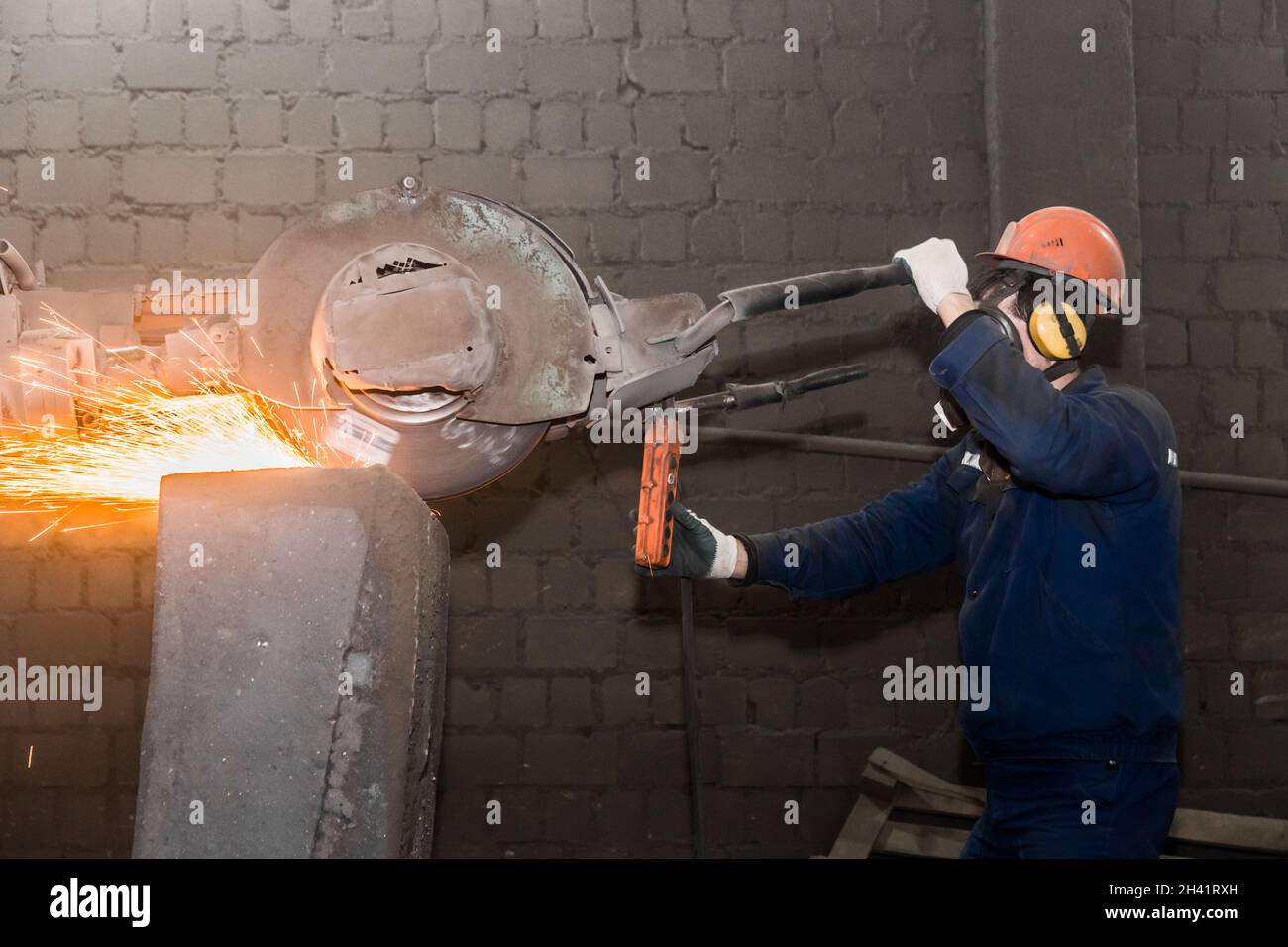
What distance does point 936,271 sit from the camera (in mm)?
2531

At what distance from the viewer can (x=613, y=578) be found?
13.3 ft

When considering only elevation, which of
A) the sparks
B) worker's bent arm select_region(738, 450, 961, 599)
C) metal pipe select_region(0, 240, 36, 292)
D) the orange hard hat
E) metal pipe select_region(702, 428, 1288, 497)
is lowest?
worker's bent arm select_region(738, 450, 961, 599)

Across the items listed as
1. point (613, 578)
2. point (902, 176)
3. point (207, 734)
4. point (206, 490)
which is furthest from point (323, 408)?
point (902, 176)

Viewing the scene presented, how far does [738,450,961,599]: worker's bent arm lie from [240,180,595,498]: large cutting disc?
879 mm

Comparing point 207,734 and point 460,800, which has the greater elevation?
point 207,734

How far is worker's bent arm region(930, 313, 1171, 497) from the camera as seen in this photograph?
2.35m

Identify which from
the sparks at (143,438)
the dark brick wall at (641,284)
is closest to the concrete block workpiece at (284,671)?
the sparks at (143,438)

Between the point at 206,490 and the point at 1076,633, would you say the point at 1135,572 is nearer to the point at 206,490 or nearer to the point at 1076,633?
the point at 1076,633

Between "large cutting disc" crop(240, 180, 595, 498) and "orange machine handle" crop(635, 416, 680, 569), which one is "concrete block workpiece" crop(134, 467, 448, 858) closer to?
"large cutting disc" crop(240, 180, 595, 498)

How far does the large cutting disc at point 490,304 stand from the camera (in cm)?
215

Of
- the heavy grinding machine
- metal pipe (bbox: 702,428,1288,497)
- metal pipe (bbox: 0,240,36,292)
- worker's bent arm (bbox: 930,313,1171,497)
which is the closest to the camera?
the heavy grinding machine

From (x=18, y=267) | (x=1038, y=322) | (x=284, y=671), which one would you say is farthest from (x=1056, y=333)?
(x=18, y=267)

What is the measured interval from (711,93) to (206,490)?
2.62 metres

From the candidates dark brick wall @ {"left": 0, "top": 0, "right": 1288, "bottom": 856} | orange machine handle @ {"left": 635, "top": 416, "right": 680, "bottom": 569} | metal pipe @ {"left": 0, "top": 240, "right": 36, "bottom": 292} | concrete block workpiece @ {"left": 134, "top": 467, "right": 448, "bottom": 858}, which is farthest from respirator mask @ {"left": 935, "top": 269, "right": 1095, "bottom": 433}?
metal pipe @ {"left": 0, "top": 240, "right": 36, "bottom": 292}
